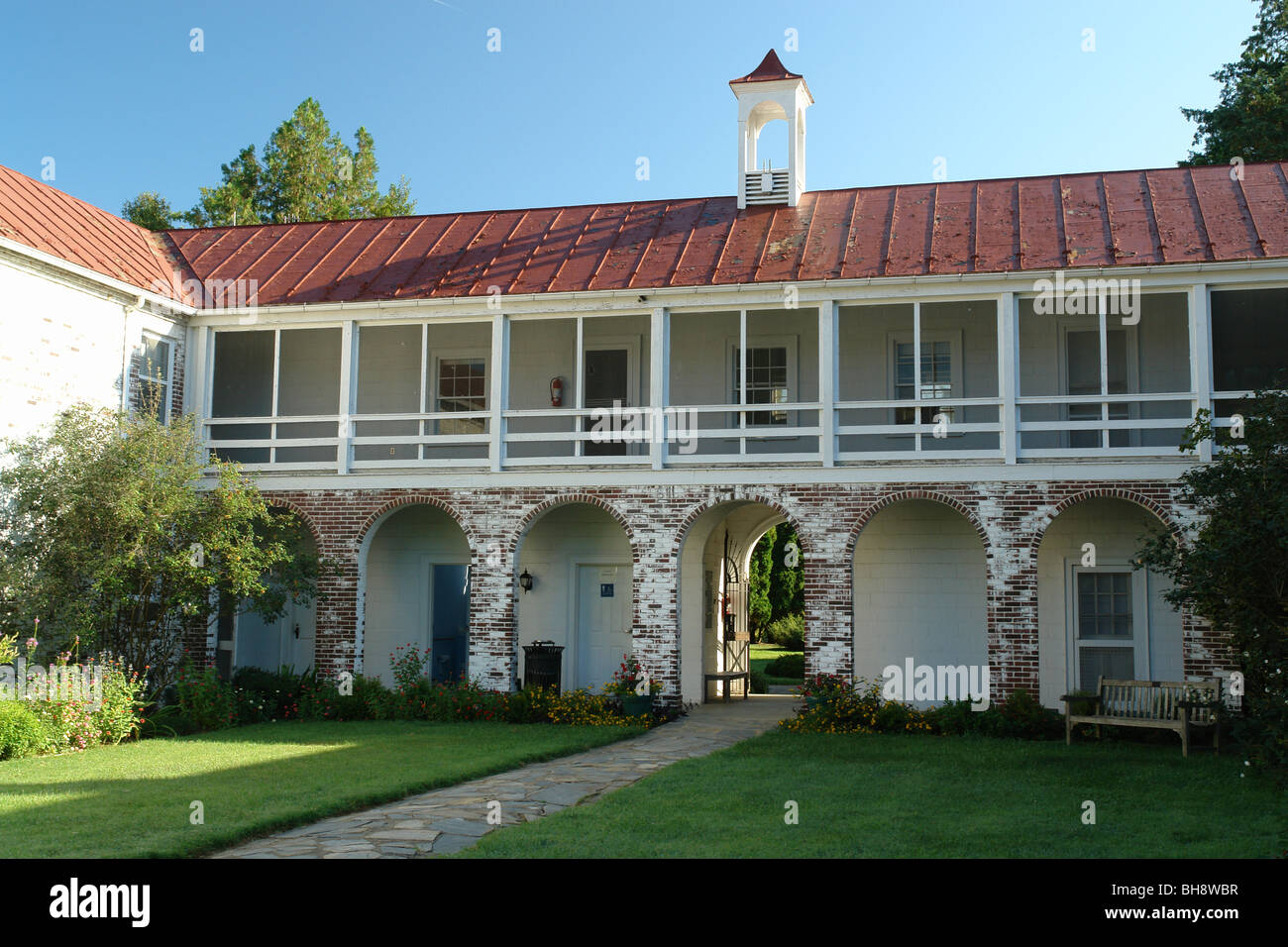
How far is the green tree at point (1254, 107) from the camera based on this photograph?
2406cm

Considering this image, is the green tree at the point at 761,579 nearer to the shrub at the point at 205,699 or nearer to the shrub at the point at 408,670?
the shrub at the point at 408,670

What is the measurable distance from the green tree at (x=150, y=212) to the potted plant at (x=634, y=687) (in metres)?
23.3

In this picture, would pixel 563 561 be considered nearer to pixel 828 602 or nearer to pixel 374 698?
pixel 374 698

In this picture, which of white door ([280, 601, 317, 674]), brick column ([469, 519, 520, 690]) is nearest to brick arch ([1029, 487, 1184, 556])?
brick column ([469, 519, 520, 690])

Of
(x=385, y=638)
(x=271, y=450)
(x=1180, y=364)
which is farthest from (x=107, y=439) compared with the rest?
(x=1180, y=364)

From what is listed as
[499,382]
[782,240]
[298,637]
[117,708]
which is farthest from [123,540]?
[782,240]

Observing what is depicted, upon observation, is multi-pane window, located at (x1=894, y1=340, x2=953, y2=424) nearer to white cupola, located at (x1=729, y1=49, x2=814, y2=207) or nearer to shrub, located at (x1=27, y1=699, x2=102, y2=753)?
white cupola, located at (x1=729, y1=49, x2=814, y2=207)

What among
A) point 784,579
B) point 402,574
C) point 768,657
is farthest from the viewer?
point 784,579

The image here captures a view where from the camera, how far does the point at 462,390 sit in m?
19.0

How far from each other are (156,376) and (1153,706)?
14.0 m

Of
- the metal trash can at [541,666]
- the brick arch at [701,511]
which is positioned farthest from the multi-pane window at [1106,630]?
the metal trash can at [541,666]

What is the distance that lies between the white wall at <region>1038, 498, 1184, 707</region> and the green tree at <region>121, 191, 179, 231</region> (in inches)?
1040

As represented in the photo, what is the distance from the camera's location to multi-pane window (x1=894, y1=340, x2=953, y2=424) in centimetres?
1719
